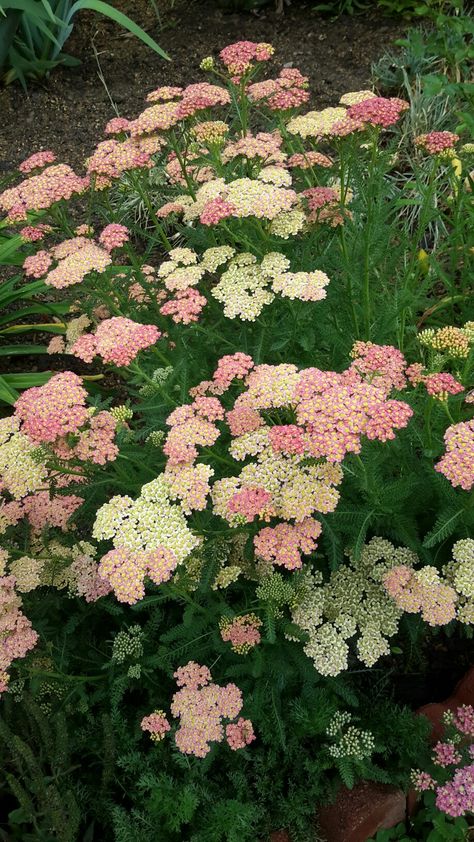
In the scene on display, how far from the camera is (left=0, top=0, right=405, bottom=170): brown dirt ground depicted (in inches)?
223

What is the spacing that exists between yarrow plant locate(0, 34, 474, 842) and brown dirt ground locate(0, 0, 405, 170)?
3144 millimetres

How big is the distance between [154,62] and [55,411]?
5255mm

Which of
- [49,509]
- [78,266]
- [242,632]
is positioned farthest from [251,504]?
[78,266]

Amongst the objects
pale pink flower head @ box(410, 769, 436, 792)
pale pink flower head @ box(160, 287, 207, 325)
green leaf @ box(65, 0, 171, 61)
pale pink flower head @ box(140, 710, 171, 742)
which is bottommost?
pale pink flower head @ box(410, 769, 436, 792)

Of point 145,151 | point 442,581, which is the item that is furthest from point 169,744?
point 145,151

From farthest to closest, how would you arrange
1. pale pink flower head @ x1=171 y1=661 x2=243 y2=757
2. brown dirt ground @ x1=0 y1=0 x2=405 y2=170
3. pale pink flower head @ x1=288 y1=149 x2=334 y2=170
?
brown dirt ground @ x1=0 y1=0 x2=405 y2=170 → pale pink flower head @ x1=288 y1=149 x2=334 y2=170 → pale pink flower head @ x1=171 y1=661 x2=243 y2=757

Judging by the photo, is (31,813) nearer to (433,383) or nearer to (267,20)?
(433,383)

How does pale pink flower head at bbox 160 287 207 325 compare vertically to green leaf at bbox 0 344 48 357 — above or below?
above

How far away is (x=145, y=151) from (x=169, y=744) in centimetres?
217

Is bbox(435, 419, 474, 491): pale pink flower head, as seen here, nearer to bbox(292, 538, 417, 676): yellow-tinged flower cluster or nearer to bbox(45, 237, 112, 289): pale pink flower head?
bbox(292, 538, 417, 676): yellow-tinged flower cluster

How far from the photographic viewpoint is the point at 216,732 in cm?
212

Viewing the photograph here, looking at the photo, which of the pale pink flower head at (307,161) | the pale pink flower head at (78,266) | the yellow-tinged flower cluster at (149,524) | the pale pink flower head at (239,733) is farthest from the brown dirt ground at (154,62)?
the pale pink flower head at (239,733)

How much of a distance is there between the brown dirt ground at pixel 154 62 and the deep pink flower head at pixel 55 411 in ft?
12.2

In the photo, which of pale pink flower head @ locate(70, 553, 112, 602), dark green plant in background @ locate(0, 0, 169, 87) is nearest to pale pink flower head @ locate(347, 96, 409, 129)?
pale pink flower head @ locate(70, 553, 112, 602)
